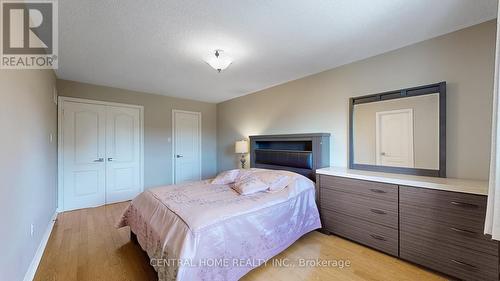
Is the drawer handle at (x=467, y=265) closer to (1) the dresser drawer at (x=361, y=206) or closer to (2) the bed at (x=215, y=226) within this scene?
(1) the dresser drawer at (x=361, y=206)

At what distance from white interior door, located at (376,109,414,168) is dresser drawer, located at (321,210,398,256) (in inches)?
31.0

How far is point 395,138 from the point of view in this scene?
8.12 feet

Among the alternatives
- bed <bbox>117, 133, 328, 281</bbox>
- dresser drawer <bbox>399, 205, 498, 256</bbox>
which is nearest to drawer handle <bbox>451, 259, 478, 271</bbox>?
dresser drawer <bbox>399, 205, 498, 256</bbox>

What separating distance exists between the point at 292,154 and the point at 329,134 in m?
0.65

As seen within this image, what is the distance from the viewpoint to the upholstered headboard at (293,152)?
3.01 metres

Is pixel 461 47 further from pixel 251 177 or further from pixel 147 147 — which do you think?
pixel 147 147

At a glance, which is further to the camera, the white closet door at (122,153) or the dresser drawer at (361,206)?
the white closet door at (122,153)

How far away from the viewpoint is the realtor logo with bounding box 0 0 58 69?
144 cm

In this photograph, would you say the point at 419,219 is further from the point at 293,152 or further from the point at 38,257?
the point at 38,257

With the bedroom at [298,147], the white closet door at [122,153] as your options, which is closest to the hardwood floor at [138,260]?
the bedroom at [298,147]

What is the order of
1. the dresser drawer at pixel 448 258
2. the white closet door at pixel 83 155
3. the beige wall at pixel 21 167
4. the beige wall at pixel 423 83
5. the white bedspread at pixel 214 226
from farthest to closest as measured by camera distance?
the white closet door at pixel 83 155 < the beige wall at pixel 423 83 < the dresser drawer at pixel 448 258 < the white bedspread at pixel 214 226 < the beige wall at pixel 21 167

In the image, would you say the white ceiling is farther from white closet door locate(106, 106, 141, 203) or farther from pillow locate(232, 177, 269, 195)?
pillow locate(232, 177, 269, 195)

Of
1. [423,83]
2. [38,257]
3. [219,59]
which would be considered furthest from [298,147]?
[38,257]

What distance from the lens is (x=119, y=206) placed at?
3904mm
